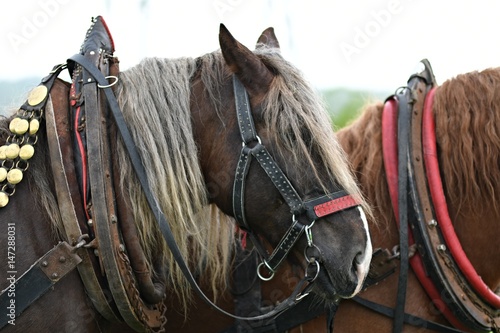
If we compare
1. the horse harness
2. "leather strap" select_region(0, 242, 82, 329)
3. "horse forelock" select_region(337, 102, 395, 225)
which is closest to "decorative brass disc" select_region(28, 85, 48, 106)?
"leather strap" select_region(0, 242, 82, 329)

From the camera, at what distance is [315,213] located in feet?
7.60

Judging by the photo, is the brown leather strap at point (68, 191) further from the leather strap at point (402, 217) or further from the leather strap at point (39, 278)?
the leather strap at point (402, 217)

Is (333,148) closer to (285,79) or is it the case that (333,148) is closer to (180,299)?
(285,79)

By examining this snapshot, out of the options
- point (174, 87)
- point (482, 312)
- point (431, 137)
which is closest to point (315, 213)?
point (174, 87)

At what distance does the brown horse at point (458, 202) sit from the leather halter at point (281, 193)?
636 millimetres

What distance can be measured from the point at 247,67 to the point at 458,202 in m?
1.37

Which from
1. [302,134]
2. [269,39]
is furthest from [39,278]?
[269,39]

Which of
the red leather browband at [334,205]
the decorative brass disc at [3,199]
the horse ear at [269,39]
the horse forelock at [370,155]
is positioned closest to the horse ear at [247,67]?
the horse ear at [269,39]

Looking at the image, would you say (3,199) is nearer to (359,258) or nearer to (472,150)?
(359,258)

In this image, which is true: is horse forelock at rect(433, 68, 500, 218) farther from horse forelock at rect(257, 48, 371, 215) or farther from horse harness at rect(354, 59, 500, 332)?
horse forelock at rect(257, 48, 371, 215)

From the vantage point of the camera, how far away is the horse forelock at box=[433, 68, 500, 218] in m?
2.98

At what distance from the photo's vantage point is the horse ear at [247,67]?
7.86ft

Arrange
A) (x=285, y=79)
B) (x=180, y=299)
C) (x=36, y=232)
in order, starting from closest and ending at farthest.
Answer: (x=36, y=232) → (x=285, y=79) → (x=180, y=299)

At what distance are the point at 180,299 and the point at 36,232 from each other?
84 cm
